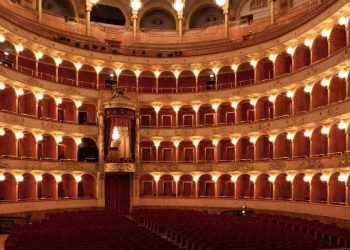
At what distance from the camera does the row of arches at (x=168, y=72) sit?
3759 centimetres

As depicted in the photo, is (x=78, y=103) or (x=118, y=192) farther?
(x=118, y=192)

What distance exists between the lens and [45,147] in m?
41.1

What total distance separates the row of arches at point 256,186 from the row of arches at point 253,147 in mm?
1796

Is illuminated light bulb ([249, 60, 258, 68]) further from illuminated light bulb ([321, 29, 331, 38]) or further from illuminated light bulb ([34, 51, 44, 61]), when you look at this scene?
illuminated light bulb ([34, 51, 44, 61])

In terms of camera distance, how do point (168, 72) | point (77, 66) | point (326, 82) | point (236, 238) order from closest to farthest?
1. point (236, 238)
2. point (326, 82)
3. point (77, 66)
4. point (168, 72)

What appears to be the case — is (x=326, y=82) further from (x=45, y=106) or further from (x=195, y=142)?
(x=45, y=106)

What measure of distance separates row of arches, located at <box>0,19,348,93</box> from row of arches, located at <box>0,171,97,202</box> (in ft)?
31.5

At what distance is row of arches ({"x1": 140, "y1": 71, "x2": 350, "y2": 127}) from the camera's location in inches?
1328

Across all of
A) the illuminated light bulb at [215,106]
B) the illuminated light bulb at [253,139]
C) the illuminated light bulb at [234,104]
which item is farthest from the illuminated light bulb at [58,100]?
the illuminated light bulb at [253,139]

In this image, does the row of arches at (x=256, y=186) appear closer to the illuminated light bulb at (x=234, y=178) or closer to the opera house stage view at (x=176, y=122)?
the illuminated light bulb at (x=234, y=178)

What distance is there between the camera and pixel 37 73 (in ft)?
132

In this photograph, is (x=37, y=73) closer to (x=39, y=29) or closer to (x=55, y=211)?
(x=39, y=29)

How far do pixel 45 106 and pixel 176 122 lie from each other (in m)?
13.8

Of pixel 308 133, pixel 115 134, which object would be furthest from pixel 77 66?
pixel 308 133
